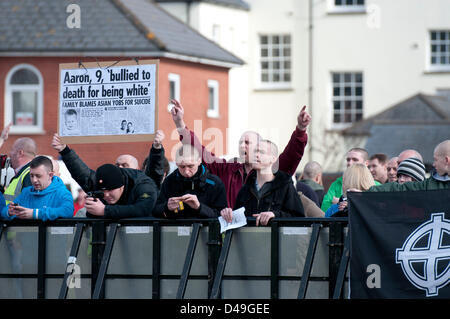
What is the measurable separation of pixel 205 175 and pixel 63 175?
11.4 meters

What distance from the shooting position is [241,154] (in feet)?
29.7

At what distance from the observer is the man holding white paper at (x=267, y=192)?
336 inches

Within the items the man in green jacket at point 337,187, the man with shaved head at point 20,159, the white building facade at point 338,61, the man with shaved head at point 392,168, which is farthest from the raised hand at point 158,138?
the white building facade at point 338,61

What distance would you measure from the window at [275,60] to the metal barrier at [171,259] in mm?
29783

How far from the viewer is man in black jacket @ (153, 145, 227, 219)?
8.59m

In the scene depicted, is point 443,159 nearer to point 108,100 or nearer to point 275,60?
point 108,100

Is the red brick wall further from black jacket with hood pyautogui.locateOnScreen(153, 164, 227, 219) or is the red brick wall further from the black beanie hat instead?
black jacket with hood pyautogui.locateOnScreen(153, 164, 227, 219)

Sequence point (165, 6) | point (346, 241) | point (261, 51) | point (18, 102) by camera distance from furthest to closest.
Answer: point (261, 51) < point (165, 6) < point (18, 102) < point (346, 241)

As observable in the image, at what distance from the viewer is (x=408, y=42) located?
37.1 meters

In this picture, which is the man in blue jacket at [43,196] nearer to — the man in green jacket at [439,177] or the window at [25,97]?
the man in green jacket at [439,177]

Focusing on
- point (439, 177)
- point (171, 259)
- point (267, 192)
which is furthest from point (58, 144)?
point (439, 177)
